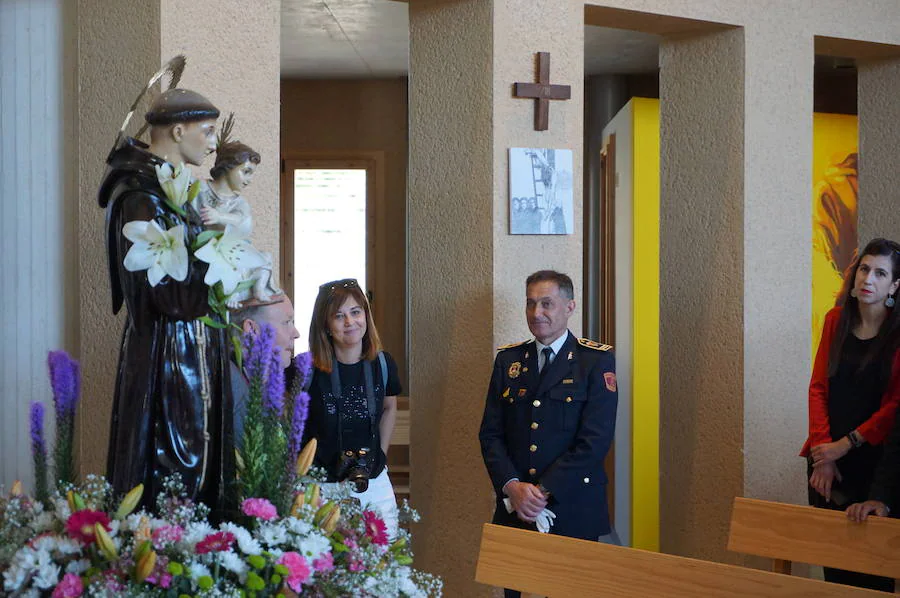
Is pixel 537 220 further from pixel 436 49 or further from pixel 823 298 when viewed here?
pixel 823 298

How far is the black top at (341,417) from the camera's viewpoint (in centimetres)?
346

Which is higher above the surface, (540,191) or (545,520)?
(540,191)

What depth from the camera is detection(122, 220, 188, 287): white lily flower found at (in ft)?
6.11

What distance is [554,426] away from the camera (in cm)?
362

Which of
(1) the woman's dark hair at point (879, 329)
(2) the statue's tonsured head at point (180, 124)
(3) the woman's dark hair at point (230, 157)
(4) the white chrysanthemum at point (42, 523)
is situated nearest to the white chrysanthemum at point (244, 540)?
(4) the white chrysanthemum at point (42, 523)

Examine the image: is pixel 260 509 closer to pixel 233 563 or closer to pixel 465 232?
pixel 233 563

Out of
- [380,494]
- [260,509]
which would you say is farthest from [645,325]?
[260,509]

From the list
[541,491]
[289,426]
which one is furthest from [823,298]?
[289,426]

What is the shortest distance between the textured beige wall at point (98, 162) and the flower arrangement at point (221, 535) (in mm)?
1604

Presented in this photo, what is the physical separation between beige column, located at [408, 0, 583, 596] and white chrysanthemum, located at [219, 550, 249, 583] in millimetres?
2510

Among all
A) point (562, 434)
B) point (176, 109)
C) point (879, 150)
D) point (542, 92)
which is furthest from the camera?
point (879, 150)

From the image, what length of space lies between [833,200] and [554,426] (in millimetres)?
4348

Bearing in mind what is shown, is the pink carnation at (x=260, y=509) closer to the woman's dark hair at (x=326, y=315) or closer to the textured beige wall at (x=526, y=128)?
the woman's dark hair at (x=326, y=315)

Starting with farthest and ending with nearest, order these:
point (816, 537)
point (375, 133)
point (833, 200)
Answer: point (375, 133) < point (833, 200) < point (816, 537)
